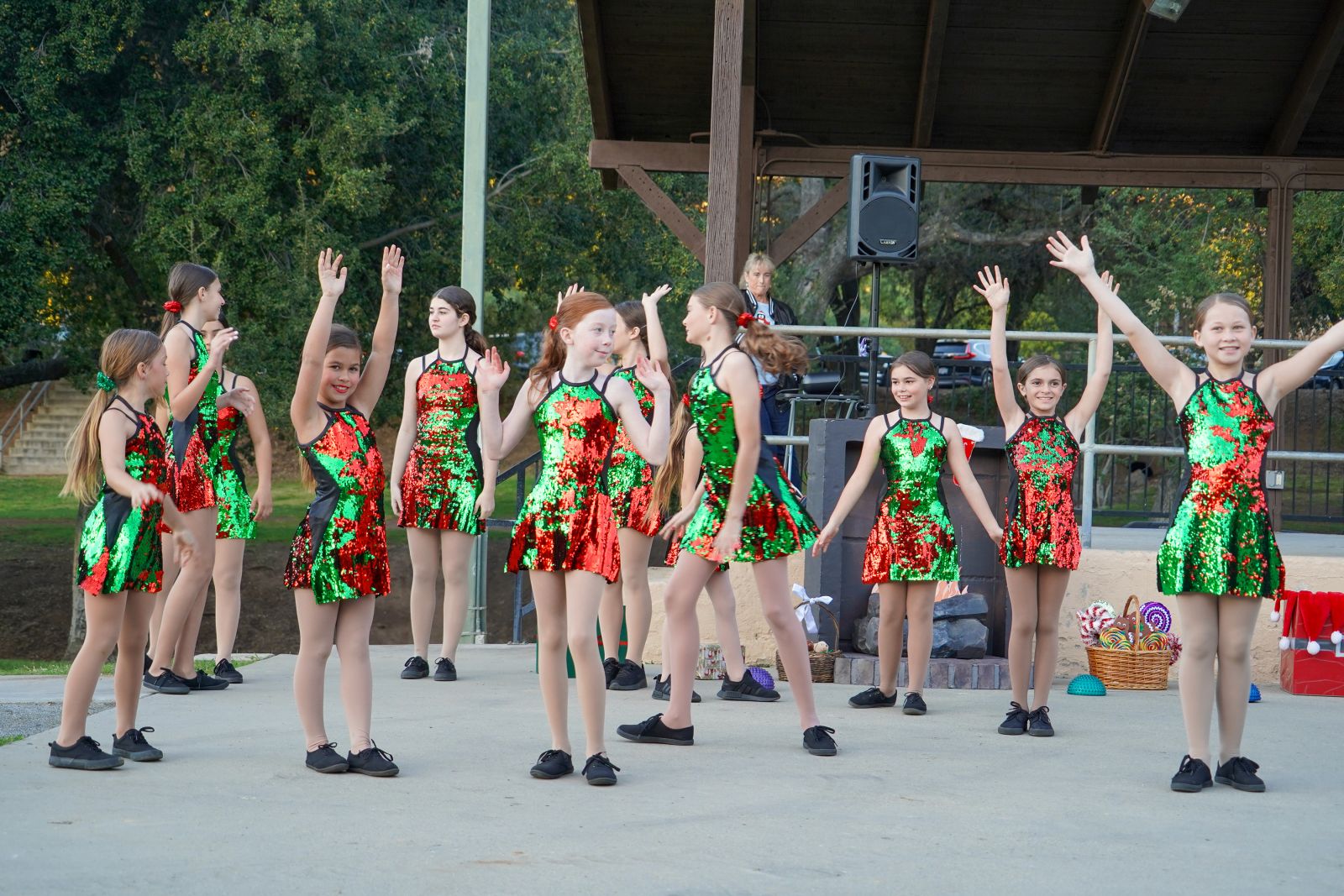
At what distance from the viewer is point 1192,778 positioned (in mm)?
4941

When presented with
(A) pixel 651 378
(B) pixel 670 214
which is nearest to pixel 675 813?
(A) pixel 651 378

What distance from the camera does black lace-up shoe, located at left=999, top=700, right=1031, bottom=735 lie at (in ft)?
20.0

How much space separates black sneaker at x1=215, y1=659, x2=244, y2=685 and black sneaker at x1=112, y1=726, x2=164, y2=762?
200cm

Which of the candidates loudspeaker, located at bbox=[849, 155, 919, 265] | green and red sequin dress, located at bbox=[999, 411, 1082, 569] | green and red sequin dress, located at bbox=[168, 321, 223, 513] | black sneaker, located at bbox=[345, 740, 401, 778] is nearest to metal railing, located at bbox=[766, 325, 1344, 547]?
loudspeaker, located at bbox=[849, 155, 919, 265]

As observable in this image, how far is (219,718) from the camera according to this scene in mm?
6027

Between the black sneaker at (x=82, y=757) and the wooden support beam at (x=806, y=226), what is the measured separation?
860cm

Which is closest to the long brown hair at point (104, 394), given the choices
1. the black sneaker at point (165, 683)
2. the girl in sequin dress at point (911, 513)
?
the black sneaker at point (165, 683)

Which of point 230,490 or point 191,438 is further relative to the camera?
point 230,490

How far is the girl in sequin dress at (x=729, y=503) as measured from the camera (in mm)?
5273

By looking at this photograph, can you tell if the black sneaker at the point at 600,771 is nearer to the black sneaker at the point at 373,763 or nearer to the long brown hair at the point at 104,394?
the black sneaker at the point at 373,763

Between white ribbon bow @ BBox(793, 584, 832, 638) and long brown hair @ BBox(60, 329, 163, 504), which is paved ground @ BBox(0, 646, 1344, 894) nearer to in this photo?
long brown hair @ BBox(60, 329, 163, 504)

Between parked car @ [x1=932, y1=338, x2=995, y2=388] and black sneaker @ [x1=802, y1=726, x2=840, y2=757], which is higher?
parked car @ [x1=932, y1=338, x2=995, y2=388]

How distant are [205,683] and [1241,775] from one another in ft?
15.3

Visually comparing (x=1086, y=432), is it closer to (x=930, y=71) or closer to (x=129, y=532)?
(x=930, y=71)
